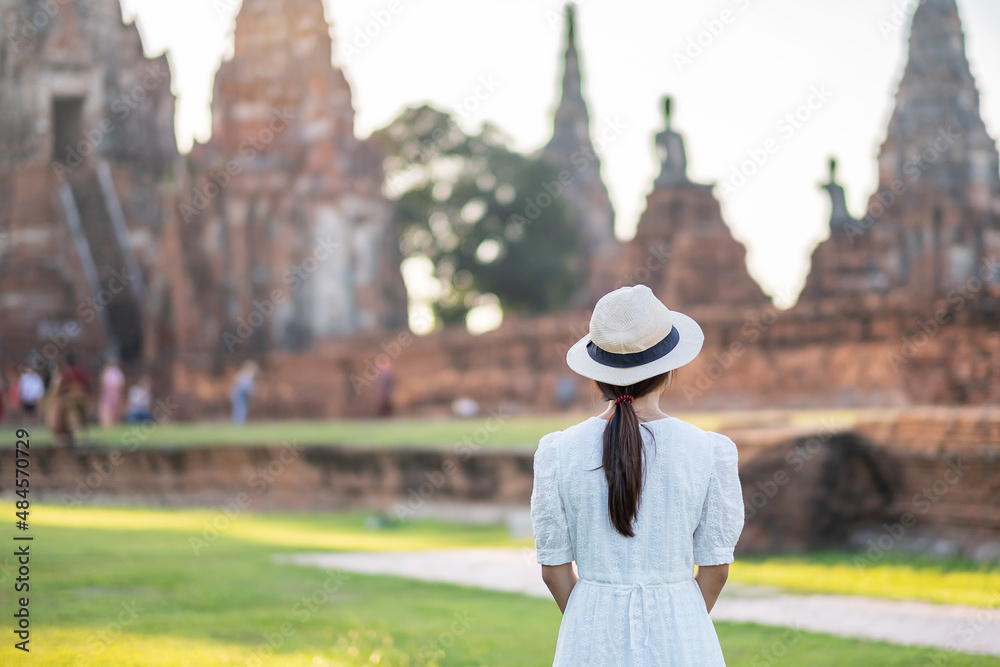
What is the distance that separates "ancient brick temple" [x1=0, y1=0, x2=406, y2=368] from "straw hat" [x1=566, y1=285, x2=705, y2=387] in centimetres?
2939

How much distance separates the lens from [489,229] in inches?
1710

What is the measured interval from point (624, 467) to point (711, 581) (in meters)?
0.40

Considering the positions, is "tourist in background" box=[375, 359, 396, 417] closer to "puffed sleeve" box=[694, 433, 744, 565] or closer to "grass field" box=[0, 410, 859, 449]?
"grass field" box=[0, 410, 859, 449]

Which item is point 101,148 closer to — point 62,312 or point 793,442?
point 62,312

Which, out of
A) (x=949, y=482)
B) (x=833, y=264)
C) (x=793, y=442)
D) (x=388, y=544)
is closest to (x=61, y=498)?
(x=388, y=544)

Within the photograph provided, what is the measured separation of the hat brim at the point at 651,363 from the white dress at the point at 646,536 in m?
0.12

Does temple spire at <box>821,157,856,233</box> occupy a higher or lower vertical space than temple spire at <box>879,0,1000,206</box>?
lower

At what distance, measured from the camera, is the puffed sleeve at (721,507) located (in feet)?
8.82

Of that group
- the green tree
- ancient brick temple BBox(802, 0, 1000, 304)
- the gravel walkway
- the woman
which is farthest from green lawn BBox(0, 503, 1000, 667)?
the green tree

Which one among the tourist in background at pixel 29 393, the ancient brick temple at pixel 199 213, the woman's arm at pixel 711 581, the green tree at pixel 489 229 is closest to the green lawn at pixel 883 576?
the woman's arm at pixel 711 581

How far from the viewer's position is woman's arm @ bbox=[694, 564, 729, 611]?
2736 mm

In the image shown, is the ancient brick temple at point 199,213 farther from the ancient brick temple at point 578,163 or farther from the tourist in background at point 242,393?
the ancient brick temple at point 578,163

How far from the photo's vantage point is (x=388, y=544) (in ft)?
33.4

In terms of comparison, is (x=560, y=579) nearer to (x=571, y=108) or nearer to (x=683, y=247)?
(x=683, y=247)
